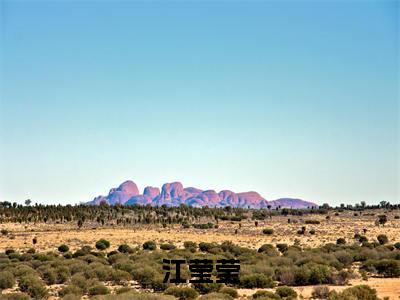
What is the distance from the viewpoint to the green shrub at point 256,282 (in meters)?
28.9

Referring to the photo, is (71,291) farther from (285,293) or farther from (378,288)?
(378,288)

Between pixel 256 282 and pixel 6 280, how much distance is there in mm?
13742

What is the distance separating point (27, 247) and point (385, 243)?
1482 inches

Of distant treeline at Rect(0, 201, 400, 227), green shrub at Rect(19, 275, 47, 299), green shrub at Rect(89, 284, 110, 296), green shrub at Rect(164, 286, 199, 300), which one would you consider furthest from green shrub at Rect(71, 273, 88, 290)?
distant treeline at Rect(0, 201, 400, 227)

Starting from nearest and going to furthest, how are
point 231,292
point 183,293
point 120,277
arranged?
point 183,293 < point 231,292 < point 120,277

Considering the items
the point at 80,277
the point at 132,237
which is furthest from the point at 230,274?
the point at 132,237

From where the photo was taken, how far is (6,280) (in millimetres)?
29438

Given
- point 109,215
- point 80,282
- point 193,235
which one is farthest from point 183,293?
point 109,215

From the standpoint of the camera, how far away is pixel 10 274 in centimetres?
3023

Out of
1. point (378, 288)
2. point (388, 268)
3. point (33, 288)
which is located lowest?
point (378, 288)

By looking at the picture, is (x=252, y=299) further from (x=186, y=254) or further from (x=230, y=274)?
(x=186, y=254)

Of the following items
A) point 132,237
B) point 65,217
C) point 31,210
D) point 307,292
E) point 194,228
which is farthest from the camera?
point 31,210

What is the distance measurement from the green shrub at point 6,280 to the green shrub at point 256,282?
1278cm

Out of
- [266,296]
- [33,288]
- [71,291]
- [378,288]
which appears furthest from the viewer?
[378,288]
